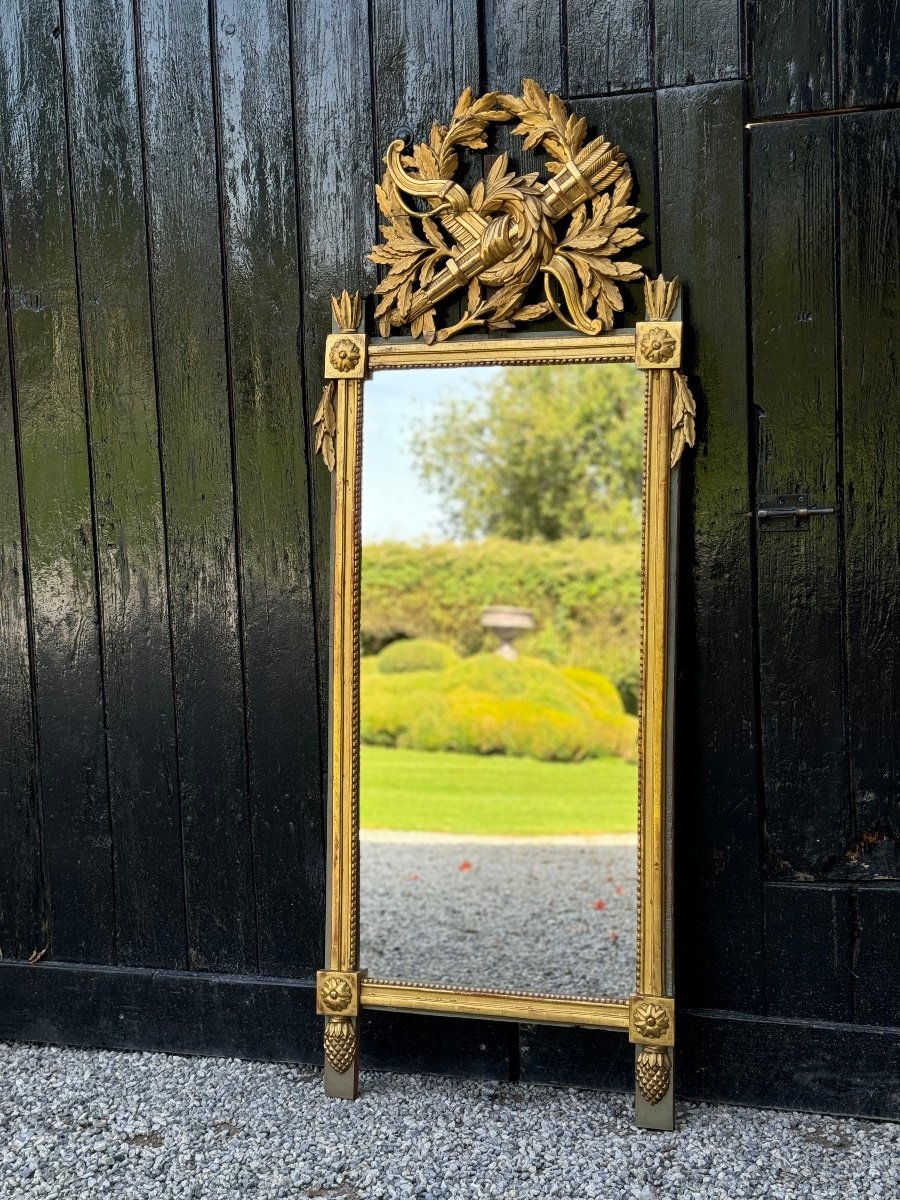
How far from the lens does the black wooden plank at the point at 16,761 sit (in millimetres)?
3150

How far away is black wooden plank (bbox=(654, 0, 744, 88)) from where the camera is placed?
8.47ft

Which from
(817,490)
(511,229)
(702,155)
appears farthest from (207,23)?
(817,490)

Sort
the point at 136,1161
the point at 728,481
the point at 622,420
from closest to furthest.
→ 1. the point at 136,1161
2. the point at 728,481
3. the point at 622,420

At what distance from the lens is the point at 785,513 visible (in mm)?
2615

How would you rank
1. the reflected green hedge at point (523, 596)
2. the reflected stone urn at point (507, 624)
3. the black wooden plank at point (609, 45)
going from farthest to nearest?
the reflected stone urn at point (507, 624) < the reflected green hedge at point (523, 596) < the black wooden plank at point (609, 45)

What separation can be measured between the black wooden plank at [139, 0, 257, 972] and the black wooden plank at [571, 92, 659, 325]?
101 centimetres

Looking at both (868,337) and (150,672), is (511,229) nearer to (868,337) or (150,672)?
(868,337)

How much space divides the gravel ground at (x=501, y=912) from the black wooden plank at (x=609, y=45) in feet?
7.54

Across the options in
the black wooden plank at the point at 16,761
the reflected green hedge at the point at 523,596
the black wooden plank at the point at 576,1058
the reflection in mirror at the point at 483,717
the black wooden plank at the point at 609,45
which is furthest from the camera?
the reflected green hedge at the point at 523,596

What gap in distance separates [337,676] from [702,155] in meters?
1.52

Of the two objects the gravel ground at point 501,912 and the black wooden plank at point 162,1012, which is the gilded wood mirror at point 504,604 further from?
the black wooden plank at point 162,1012

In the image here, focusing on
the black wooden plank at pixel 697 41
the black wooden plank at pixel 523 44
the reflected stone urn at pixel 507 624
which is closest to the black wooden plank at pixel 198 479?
the black wooden plank at pixel 523 44

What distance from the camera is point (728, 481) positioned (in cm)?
264

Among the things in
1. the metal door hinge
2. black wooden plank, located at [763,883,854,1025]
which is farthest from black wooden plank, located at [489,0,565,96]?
black wooden plank, located at [763,883,854,1025]
